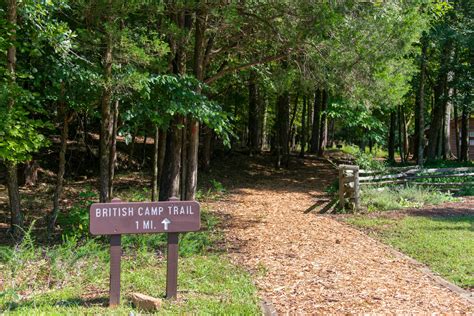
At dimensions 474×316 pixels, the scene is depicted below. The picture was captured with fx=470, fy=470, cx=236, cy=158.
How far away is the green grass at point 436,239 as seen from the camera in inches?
267

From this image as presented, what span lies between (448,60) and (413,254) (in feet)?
52.2

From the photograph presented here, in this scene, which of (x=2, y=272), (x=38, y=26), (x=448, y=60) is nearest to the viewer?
(x=2, y=272)

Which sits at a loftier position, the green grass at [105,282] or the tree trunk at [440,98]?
the tree trunk at [440,98]

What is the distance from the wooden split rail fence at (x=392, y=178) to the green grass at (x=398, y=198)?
14.5 inches

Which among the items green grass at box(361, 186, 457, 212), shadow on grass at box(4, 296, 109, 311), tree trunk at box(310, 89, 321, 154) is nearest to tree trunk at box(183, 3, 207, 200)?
green grass at box(361, 186, 457, 212)

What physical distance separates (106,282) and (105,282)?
14mm

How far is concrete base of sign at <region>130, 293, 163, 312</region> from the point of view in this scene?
461 cm

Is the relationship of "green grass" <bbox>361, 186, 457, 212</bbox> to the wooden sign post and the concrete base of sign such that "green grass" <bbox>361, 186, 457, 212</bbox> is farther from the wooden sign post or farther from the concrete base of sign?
the concrete base of sign

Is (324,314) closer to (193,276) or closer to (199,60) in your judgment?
(193,276)

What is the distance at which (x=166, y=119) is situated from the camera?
823cm

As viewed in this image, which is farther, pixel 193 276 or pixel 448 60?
pixel 448 60

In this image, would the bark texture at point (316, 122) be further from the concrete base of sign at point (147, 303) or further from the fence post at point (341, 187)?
the concrete base of sign at point (147, 303)

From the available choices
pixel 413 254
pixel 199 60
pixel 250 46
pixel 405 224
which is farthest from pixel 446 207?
pixel 199 60

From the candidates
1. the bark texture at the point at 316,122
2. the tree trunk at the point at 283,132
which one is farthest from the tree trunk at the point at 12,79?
the bark texture at the point at 316,122
